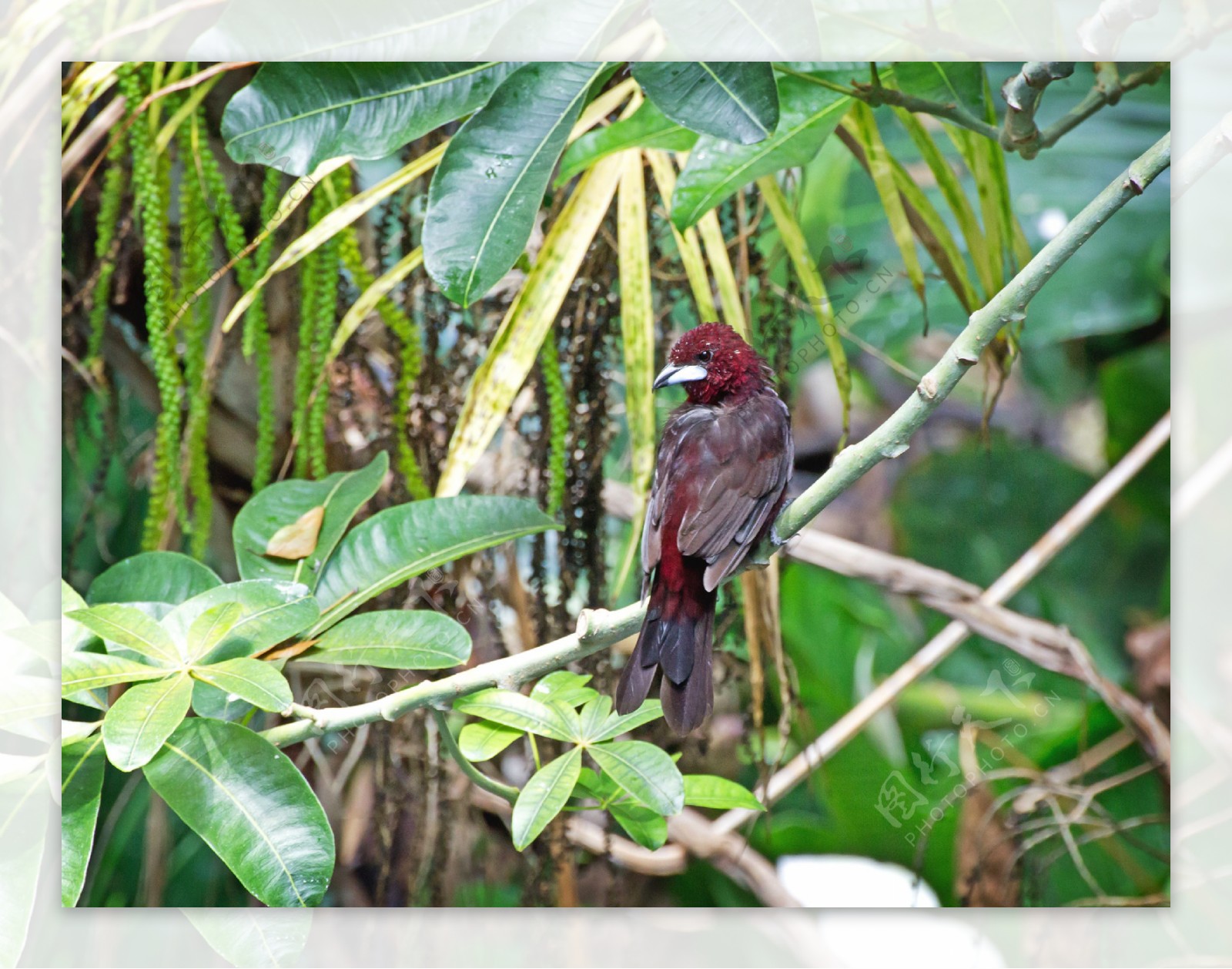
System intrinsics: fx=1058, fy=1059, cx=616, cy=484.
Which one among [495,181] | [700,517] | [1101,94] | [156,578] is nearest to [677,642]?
[700,517]

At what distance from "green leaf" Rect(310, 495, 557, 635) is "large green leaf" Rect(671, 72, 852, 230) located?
551 millimetres

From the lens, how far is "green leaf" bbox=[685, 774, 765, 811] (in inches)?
67.2

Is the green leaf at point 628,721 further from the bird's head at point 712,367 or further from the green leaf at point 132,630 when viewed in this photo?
the green leaf at point 132,630

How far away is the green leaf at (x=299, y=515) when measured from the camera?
1.76 m

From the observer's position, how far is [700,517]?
1553mm

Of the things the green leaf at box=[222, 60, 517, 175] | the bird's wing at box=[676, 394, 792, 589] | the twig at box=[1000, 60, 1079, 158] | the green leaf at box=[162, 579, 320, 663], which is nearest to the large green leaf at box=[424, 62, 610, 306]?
the green leaf at box=[222, 60, 517, 175]

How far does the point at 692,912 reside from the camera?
5.85 feet

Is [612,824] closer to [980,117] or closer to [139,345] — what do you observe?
[139,345]

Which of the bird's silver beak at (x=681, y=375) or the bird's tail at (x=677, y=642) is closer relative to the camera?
the bird's tail at (x=677, y=642)

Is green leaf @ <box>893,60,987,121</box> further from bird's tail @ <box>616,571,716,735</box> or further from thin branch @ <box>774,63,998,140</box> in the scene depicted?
bird's tail @ <box>616,571,716,735</box>

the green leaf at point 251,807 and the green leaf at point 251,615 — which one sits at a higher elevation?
the green leaf at point 251,615

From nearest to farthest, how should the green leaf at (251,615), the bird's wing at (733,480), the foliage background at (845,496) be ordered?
1. the bird's wing at (733,480)
2. the green leaf at (251,615)
3. the foliage background at (845,496)

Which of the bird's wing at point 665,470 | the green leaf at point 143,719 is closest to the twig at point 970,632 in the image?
the bird's wing at point 665,470

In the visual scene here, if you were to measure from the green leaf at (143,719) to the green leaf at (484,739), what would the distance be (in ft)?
1.41
